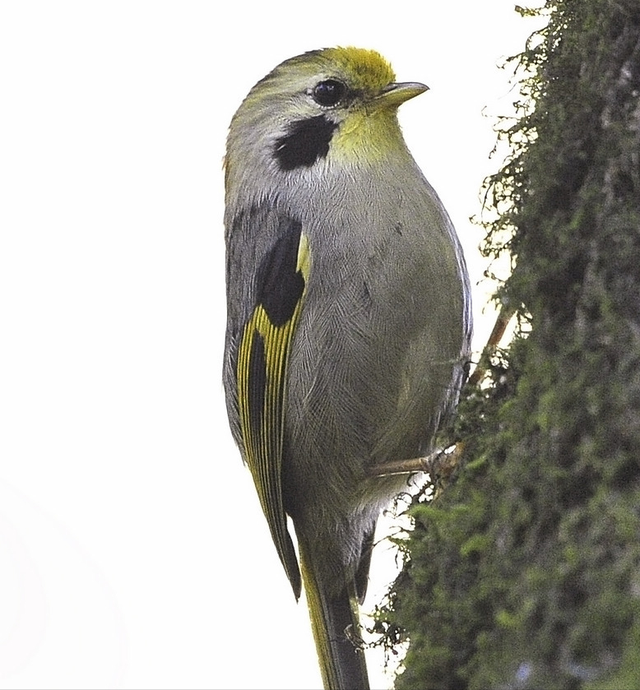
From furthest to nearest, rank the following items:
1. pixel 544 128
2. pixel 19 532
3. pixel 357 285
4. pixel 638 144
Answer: pixel 19 532 → pixel 357 285 → pixel 544 128 → pixel 638 144

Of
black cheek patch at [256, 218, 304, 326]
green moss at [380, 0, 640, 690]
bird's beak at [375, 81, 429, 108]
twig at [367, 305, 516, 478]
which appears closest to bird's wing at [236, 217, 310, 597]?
black cheek patch at [256, 218, 304, 326]

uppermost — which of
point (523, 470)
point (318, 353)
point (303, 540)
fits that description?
point (318, 353)

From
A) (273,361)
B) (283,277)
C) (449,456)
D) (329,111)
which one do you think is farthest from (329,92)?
(449,456)

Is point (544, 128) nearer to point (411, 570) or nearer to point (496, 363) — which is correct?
point (496, 363)

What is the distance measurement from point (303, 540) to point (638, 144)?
1.78 meters

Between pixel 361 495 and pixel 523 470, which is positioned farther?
pixel 361 495

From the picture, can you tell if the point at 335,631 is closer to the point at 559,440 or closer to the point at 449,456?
the point at 449,456

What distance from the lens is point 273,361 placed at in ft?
9.95

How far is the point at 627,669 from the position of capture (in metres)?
1.34

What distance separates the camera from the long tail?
3.08 meters

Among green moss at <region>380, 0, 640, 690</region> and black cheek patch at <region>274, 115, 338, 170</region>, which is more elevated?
black cheek patch at <region>274, 115, 338, 170</region>

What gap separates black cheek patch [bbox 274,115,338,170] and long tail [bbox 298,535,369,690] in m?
1.19

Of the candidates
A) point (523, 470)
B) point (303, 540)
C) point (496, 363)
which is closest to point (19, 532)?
point (303, 540)

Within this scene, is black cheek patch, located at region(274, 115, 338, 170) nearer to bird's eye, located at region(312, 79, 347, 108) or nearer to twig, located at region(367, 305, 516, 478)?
bird's eye, located at region(312, 79, 347, 108)
